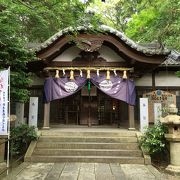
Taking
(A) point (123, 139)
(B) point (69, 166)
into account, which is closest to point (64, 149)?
(B) point (69, 166)

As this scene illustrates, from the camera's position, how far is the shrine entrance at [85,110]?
46.1 ft

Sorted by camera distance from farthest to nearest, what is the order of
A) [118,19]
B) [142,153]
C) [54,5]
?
1. [118,19]
2. [142,153]
3. [54,5]

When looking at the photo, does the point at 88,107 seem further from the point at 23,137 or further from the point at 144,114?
the point at 23,137

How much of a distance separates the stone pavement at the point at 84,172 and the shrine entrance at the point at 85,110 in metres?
5.49

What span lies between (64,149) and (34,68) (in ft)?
15.9

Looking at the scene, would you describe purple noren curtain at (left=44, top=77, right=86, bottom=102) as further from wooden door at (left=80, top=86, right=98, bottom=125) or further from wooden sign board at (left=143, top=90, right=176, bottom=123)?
wooden sign board at (left=143, top=90, right=176, bottom=123)

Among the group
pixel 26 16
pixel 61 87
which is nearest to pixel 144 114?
pixel 61 87

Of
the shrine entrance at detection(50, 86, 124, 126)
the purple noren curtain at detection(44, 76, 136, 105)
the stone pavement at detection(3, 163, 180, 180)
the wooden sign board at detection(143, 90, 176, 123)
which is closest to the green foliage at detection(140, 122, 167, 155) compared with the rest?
the stone pavement at detection(3, 163, 180, 180)

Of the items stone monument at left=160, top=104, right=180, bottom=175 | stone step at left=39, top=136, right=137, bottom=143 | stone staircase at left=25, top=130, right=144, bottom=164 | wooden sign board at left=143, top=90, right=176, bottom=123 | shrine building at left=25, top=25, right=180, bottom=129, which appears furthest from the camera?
wooden sign board at left=143, top=90, right=176, bottom=123

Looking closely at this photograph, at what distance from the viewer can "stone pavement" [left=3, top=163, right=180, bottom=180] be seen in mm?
7055

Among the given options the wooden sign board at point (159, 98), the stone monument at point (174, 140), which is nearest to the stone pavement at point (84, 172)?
the stone monument at point (174, 140)

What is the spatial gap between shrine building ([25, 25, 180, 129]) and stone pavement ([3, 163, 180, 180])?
11.6 feet

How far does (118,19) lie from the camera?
29.0m

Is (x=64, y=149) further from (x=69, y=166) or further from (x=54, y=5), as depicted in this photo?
(x=54, y=5)
